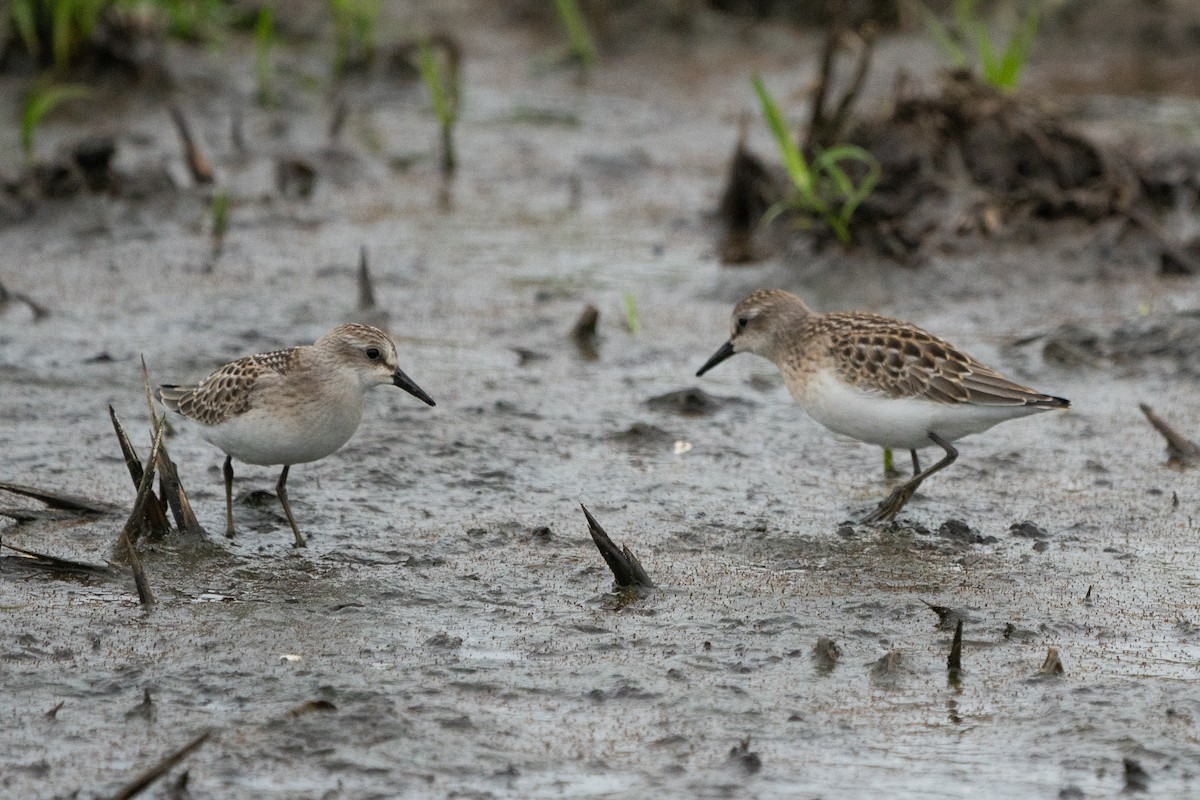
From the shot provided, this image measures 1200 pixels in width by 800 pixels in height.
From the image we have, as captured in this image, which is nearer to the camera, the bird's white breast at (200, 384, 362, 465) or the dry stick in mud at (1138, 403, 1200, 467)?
the bird's white breast at (200, 384, 362, 465)

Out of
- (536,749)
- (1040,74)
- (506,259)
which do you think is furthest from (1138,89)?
(536,749)

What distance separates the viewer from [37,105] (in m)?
10.8

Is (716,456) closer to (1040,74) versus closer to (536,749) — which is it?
(536,749)

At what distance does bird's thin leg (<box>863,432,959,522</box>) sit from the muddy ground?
8 centimetres

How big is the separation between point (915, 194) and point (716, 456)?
3.94 meters

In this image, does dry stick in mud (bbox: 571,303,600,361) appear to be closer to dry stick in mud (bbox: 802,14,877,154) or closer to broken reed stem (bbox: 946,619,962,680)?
dry stick in mud (bbox: 802,14,877,154)

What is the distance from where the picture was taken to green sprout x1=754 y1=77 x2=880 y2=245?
394 inches

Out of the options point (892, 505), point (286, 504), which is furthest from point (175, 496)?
point (892, 505)

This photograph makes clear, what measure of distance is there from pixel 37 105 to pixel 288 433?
18.1 ft

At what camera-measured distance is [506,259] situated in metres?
10.7

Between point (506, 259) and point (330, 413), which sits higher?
point (330, 413)

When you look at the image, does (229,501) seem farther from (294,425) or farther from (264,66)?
(264,66)

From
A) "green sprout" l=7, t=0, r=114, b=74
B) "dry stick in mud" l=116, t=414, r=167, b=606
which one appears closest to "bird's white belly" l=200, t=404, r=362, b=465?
"dry stick in mud" l=116, t=414, r=167, b=606

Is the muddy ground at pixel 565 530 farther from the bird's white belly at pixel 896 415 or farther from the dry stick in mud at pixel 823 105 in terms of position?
the dry stick in mud at pixel 823 105
